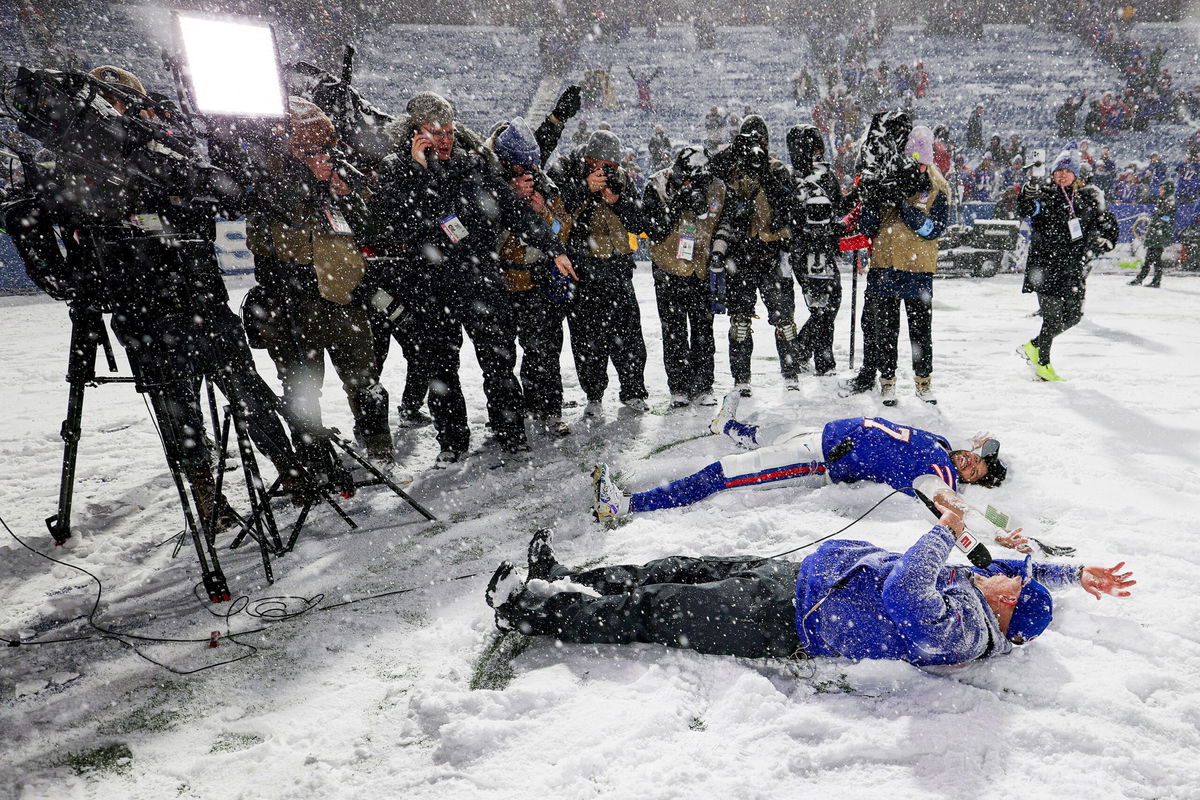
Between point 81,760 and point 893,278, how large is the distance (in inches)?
198

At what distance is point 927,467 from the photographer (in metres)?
3.21

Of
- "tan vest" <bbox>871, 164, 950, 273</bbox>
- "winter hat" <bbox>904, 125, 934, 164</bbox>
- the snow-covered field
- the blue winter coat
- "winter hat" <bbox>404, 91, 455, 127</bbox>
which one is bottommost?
the snow-covered field

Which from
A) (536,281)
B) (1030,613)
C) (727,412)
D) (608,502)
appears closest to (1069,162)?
(727,412)

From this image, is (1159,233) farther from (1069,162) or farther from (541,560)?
(541,560)

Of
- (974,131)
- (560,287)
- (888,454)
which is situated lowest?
(888,454)

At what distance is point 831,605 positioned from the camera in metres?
2.44

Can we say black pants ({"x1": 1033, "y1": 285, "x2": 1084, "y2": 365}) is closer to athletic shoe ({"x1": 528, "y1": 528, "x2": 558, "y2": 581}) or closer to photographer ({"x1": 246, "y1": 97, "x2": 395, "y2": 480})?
athletic shoe ({"x1": 528, "y1": 528, "x2": 558, "y2": 581})

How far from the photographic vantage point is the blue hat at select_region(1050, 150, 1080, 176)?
530 centimetres

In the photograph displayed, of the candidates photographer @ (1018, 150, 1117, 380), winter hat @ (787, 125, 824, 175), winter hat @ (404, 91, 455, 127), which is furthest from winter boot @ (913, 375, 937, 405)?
winter hat @ (404, 91, 455, 127)

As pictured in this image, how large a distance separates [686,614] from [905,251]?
3404mm

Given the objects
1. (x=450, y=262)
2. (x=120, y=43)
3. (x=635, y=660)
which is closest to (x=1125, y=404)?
(x=635, y=660)

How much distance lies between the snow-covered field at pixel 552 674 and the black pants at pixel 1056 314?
3.77 feet

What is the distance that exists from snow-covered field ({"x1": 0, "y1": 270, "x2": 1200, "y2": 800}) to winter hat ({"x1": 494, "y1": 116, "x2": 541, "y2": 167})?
1.98 metres

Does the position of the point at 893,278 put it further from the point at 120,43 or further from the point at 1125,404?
the point at 120,43
